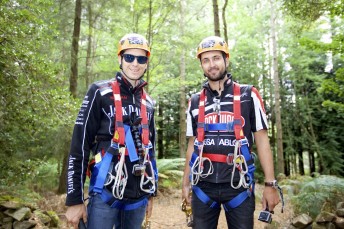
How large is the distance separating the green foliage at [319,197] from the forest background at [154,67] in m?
3.50

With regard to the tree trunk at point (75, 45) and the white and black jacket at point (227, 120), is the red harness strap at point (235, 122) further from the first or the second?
the tree trunk at point (75, 45)

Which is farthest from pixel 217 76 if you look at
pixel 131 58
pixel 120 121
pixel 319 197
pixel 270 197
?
pixel 319 197

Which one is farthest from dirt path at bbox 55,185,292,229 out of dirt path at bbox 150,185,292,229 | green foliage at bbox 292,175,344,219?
green foliage at bbox 292,175,344,219

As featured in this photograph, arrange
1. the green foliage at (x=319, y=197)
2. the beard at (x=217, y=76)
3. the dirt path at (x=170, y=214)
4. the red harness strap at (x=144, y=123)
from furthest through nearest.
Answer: the dirt path at (x=170, y=214)
the green foliage at (x=319, y=197)
the beard at (x=217, y=76)
the red harness strap at (x=144, y=123)

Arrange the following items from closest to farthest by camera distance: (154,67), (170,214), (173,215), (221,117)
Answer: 1. (221,117)
2. (173,215)
3. (170,214)
4. (154,67)

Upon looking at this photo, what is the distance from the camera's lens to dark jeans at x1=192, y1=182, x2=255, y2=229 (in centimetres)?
317

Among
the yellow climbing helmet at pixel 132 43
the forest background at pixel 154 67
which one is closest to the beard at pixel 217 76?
the yellow climbing helmet at pixel 132 43

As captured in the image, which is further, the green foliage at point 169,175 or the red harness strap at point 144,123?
the green foliage at point 169,175

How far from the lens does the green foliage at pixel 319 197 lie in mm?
6430

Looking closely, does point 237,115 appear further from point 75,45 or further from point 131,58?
point 75,45

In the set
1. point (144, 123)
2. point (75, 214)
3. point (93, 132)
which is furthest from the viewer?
point (144, 123)

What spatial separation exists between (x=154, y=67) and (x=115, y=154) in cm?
1208

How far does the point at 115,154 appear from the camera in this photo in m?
2.73

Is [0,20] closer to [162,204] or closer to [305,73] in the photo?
[162,204]
